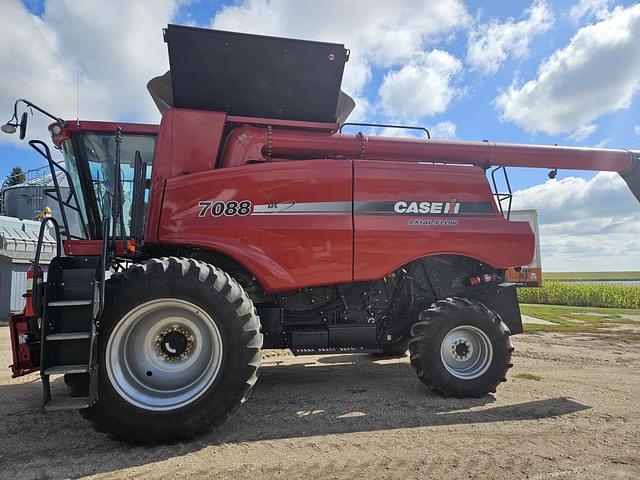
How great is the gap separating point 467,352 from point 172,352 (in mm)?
3208

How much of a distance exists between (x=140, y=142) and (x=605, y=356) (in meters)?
7.93

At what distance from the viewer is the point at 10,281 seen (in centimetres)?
1391

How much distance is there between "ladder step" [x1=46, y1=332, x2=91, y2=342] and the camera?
3.29m

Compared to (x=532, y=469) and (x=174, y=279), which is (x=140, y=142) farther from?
(x=532, y=469)

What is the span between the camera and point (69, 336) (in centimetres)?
334

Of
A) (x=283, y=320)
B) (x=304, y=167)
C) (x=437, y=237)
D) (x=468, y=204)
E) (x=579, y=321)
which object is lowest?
(x=579, y=321)

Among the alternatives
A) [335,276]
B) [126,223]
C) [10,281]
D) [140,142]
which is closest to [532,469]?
[335,276]

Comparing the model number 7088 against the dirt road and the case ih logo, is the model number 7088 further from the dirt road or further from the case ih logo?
the dirt road

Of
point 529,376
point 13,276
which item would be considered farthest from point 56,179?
point 13,276

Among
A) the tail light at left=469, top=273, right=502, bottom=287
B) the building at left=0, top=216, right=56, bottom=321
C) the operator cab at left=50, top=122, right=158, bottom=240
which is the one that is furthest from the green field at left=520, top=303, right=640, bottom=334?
the building at left=0, top=216, right=56, bottom=321

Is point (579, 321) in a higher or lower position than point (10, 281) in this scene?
lower

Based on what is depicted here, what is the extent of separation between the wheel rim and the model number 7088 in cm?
111

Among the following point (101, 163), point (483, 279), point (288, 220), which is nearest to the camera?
point (288, 220)

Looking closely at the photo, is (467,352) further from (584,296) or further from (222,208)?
(584,296)
